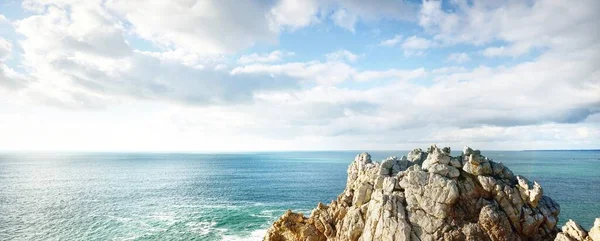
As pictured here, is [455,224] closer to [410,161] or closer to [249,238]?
[410,161]

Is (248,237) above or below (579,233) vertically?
below

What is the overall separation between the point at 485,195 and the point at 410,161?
33.9 feet

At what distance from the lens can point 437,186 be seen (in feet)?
113

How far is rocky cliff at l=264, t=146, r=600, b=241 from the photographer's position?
31875 mm

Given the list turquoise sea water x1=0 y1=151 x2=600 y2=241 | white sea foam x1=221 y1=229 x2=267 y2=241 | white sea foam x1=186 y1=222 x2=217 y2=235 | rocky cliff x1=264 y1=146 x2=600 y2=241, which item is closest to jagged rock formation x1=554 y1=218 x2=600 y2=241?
rocky cliff x1=264 y1=146 x2=600 y2=241

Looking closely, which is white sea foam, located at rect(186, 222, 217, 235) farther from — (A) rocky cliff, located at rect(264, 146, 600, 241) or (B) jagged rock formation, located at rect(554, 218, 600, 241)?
(B) jagged rock formation, located at rect(554, 218, 600, 241)

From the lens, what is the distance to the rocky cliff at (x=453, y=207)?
1255 inches

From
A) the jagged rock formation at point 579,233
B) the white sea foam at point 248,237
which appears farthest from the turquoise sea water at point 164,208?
the jagged rock formation at point 579,233

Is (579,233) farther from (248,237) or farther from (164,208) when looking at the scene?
(164,208)

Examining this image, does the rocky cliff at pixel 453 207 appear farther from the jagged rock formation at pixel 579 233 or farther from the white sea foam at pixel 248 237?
the white sea foam at pixel 248 237

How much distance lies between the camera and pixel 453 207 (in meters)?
33.4

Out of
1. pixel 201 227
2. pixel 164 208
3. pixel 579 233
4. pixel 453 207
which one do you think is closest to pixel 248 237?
pixel 201 227

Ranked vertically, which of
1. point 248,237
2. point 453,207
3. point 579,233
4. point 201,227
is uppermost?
point 453,207

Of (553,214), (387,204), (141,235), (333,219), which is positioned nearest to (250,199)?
(141,235)
